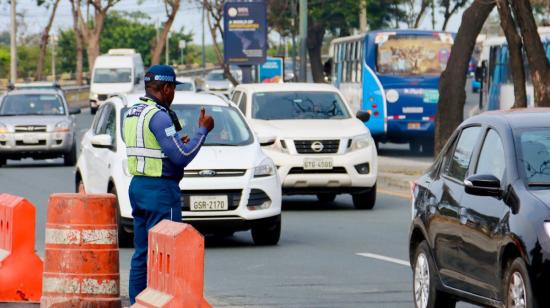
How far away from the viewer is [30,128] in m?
32.4

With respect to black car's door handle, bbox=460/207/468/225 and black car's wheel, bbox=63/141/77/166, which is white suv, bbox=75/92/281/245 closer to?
black car's door handle, bbox=460/207/468/225

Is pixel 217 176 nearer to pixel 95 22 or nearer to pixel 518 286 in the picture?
pixel 518 286

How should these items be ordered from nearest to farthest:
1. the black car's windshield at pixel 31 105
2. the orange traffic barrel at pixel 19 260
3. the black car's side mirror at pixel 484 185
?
the black car's side mirror at pixel 484 185 < the orange traffic barrel at pixel 19 260 < the black car's windshield at pixel 31 105

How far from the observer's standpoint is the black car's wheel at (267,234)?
634 inches

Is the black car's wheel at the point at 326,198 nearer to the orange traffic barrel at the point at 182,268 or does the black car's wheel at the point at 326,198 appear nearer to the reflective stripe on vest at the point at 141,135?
the reflective stripe on vest at the point at 141,135

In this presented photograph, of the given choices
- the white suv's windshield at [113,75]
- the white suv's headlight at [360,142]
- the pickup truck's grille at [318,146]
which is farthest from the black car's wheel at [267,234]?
the white suv's windshield at [113,75]

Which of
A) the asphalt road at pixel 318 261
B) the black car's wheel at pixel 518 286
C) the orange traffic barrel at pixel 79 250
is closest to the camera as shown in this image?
the black car's wheel at pixel 518 286

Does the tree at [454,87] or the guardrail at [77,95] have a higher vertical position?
the tree at [454,87]

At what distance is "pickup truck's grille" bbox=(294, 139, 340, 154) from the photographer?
68.3 feet

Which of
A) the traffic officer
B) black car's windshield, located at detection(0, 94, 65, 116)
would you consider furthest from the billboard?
the traffic officer

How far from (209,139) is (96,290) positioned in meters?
6.75

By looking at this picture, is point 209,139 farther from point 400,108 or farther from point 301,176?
point 400,108

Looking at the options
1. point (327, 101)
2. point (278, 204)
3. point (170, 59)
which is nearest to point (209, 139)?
point (278, 204)

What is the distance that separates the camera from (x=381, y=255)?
49.6ft
